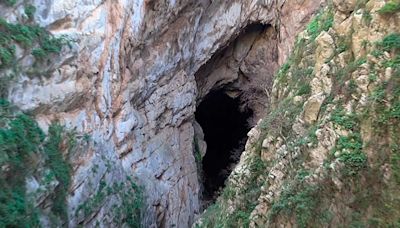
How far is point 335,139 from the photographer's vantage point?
23.0 feet

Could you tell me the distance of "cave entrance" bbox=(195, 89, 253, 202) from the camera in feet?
70.7

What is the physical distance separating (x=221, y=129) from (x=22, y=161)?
13809 mm

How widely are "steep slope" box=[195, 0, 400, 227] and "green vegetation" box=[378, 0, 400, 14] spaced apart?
0.7 inches

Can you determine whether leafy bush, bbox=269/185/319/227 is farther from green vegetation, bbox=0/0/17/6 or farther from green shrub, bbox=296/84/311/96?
green vegetation, bbox=0/0/17/6

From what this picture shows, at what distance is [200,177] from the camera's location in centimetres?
1861

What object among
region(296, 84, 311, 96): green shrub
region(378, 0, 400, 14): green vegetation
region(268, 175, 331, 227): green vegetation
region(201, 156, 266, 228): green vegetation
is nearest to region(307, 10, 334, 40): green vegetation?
region(296, 84, 311, 96): green shrub

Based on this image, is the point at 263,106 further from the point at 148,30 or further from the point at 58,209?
the point at 58,209

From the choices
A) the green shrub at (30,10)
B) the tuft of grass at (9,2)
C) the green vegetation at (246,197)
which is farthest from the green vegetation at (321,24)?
the tuft of grass at (9,2)

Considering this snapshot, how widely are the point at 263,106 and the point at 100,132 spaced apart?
1000cm

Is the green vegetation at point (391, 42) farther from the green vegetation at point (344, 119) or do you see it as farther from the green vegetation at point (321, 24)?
the green vegetation at point (321, 24)

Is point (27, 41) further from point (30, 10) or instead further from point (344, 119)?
point (344, 119)

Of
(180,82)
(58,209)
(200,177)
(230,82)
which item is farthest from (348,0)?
(230,82)

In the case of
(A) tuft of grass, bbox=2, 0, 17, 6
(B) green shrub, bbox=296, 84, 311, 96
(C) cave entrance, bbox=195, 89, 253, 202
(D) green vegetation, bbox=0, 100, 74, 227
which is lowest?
(C) cave entrance, bbox=195, 89, 253, 202

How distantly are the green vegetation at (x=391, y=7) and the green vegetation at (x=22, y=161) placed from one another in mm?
8060
